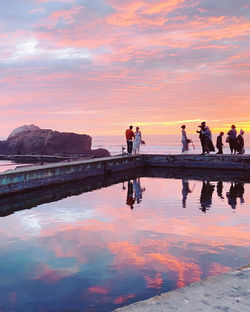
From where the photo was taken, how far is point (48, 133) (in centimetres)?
4381

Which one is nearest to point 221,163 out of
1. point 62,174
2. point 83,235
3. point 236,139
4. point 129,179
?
point 236,139

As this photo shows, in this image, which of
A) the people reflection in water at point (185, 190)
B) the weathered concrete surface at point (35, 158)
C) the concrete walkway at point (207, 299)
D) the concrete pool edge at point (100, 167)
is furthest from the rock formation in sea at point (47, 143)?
the concrete walkway at point (207, 299)

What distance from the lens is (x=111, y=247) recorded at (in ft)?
23.5

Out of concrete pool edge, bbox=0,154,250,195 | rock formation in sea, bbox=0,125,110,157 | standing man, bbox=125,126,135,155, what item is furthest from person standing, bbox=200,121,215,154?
rock formation in sea, bbox=0,125,110,157

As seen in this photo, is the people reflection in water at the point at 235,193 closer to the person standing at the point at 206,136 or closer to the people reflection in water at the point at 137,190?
the people reflection in water at the point at 137,190

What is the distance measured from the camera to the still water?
5.21m

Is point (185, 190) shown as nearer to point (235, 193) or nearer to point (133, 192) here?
point (235, 193)

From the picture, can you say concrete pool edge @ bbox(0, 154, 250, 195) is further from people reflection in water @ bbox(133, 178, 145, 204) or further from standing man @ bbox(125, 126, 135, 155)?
people reflection in water @ bbox(133, 178, 145, 204)

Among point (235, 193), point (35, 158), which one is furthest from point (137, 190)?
point (35, 158)

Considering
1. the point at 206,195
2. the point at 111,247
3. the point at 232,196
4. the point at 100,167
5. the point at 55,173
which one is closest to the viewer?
the point at 111,247

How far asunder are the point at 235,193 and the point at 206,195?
1.37 metres

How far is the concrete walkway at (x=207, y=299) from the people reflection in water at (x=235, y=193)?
732 centimetres

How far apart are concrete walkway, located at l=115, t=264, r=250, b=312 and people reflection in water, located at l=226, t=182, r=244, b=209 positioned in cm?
732

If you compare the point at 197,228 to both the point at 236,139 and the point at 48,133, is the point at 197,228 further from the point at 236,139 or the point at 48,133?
the point at 48,133
